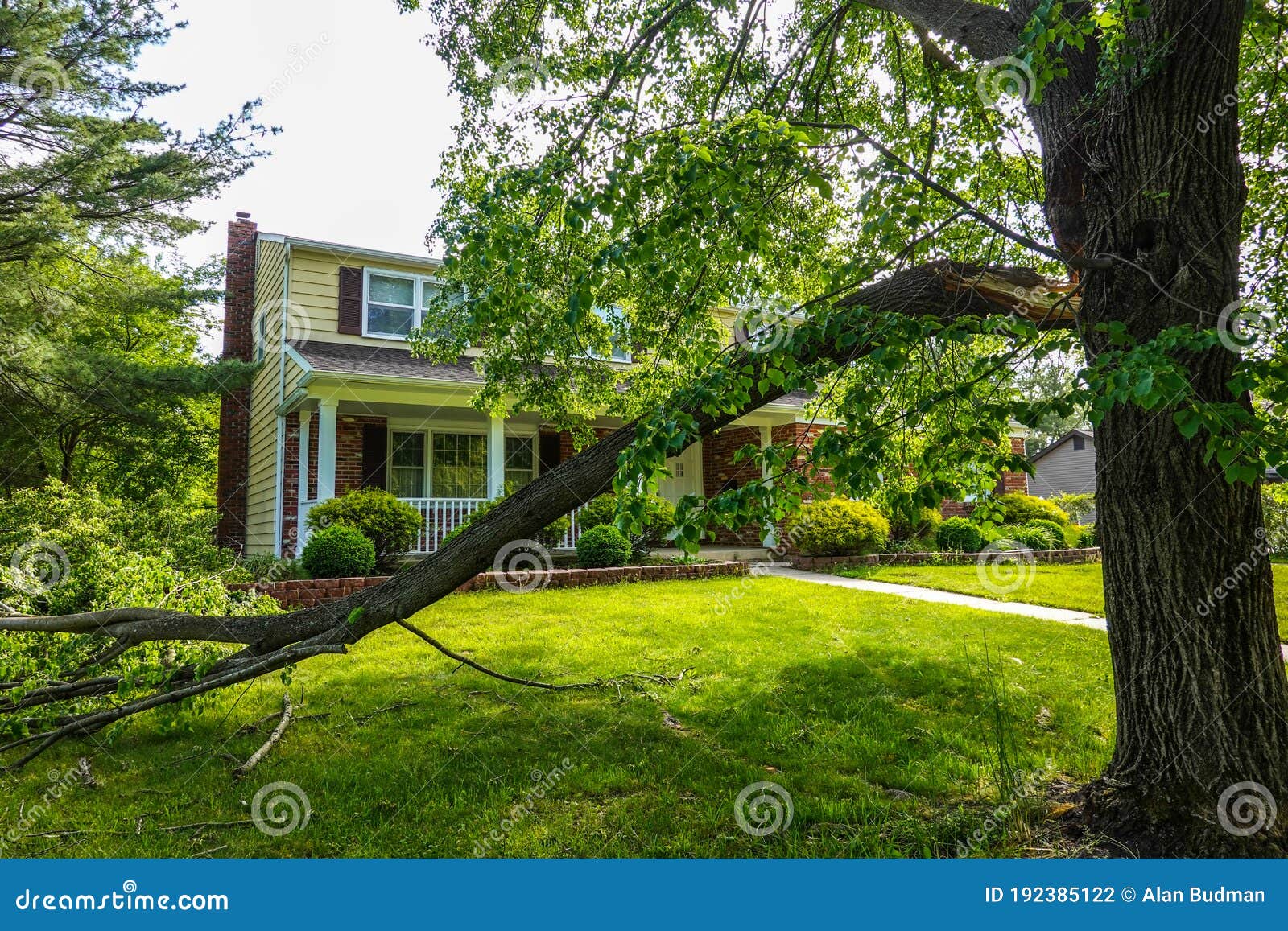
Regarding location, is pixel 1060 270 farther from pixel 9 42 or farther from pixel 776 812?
pixel 9 42

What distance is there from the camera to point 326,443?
32.4 ft

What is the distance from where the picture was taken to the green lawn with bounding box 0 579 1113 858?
276 centimetres

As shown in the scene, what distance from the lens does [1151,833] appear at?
2582mm

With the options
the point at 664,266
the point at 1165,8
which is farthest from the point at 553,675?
the point at 1165,8

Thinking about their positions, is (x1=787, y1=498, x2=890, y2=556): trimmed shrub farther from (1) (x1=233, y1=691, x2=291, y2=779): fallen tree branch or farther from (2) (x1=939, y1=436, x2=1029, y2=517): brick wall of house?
(1) (x1=233, y1=691, x2=291, y2=779): fallen tree branch

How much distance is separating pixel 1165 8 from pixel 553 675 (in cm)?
521

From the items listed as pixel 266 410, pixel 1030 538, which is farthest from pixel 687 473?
pixel 266 410

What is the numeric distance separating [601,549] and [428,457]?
4.53 m
